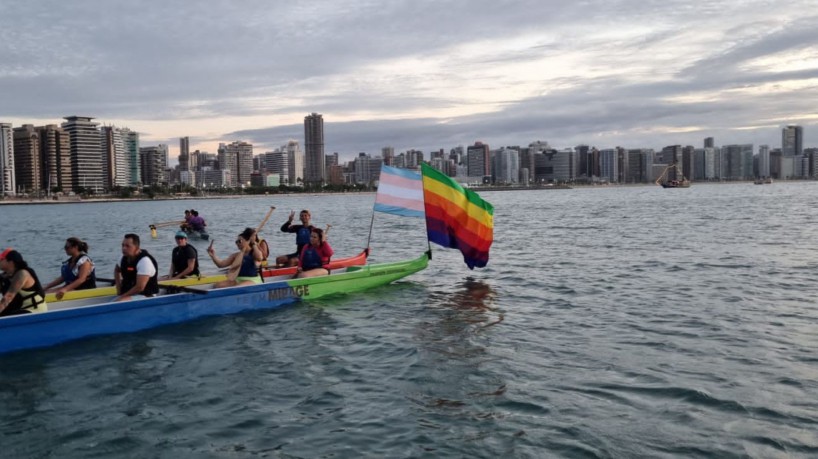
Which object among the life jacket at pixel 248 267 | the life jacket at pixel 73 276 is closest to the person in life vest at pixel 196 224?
the life jacket at pixel 248 267

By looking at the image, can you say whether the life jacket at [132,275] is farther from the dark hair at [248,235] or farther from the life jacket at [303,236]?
the life jacket at [303,236]

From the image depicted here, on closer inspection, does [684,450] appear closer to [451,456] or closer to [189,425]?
[451,456]

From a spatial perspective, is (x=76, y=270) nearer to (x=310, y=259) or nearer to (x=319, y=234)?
(x=310, y=259)

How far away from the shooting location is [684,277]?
20.7 m

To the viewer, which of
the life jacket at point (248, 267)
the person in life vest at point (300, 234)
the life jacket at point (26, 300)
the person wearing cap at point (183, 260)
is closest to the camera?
the life jacket at point (26, 300)

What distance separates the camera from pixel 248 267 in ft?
52.4

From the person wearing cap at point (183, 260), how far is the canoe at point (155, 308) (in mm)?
610

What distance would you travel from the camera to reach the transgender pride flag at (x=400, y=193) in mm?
18891

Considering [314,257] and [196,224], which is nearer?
[314,257]

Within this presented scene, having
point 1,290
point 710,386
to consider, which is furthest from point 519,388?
point 1,290

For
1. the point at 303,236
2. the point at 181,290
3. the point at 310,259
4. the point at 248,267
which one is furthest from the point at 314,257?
the point at 181,290

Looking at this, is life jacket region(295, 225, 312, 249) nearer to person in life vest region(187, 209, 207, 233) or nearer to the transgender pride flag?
the transgender pride flag

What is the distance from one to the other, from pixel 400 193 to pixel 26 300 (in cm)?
1015

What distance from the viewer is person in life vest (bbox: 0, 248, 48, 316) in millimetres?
11078
